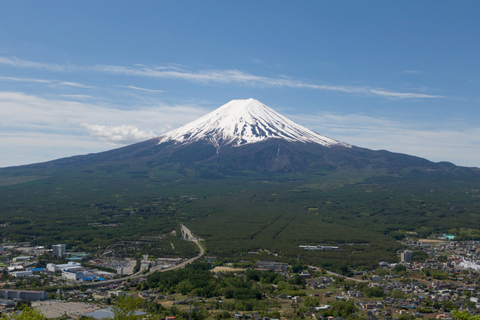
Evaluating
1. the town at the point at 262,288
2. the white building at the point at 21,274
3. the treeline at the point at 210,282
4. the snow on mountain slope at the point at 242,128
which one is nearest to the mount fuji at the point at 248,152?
the snow on mountain slope at the point at 242,128

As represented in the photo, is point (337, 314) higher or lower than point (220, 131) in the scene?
lower

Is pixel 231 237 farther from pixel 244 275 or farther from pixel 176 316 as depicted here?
pixel 176 316

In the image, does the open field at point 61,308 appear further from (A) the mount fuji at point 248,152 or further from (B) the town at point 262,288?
(A) the mount fuji at point 248,152

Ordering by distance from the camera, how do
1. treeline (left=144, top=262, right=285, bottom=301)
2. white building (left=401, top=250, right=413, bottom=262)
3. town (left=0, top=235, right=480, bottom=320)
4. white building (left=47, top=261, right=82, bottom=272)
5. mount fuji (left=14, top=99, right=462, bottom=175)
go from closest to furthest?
town (left=0, top=235, right=480, bottom=320)
treeline (left=144, top=262, right=285, bottom=301)
white building (left=47, top=261, right=82, bottom=272)
white building (left=401, top=250, right=413, bottom=262)
mount fuji (left=14, top=99, right=462, bottom=175)

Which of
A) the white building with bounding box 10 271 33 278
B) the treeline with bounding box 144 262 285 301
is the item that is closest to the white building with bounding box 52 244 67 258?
the white building with bounding box 10 271 33 278

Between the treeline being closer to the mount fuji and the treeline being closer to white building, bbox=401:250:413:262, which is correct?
white building, bbox=401:250:413:262

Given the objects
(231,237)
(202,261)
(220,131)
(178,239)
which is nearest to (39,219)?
(178,239)
